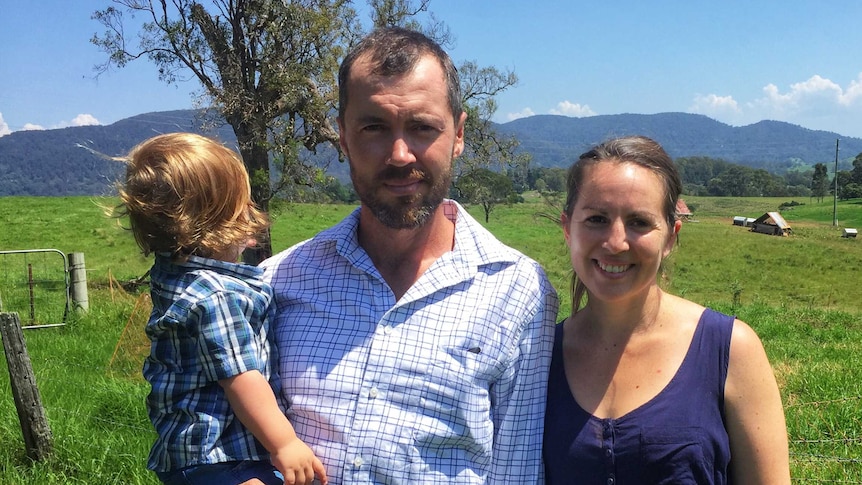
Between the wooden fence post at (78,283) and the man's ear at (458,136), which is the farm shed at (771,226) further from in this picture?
the man's ear at (458,136)

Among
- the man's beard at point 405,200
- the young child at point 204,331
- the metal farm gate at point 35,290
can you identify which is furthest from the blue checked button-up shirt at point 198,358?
the metal farm gate at point 35,290

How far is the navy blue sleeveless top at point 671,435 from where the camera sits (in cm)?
189

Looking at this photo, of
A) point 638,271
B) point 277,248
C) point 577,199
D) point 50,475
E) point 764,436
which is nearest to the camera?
point 764,436

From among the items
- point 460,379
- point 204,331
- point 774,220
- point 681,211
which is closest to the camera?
point 204,331

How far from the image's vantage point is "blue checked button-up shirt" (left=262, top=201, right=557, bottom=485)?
2109 millimetres

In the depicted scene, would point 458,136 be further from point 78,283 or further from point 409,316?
point 78,283

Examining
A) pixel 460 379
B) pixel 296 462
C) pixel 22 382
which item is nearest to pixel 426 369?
pixel 460 379

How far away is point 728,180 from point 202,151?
417ft

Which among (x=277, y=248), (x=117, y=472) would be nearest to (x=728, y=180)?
(x=277, y=248)

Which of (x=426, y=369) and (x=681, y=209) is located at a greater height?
(x=681, y=209)

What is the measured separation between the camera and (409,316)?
7.38 ft

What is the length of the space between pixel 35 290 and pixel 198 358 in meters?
15.1

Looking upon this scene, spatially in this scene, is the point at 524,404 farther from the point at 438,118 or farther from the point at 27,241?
the point at 27,241

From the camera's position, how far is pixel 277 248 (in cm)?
2609
